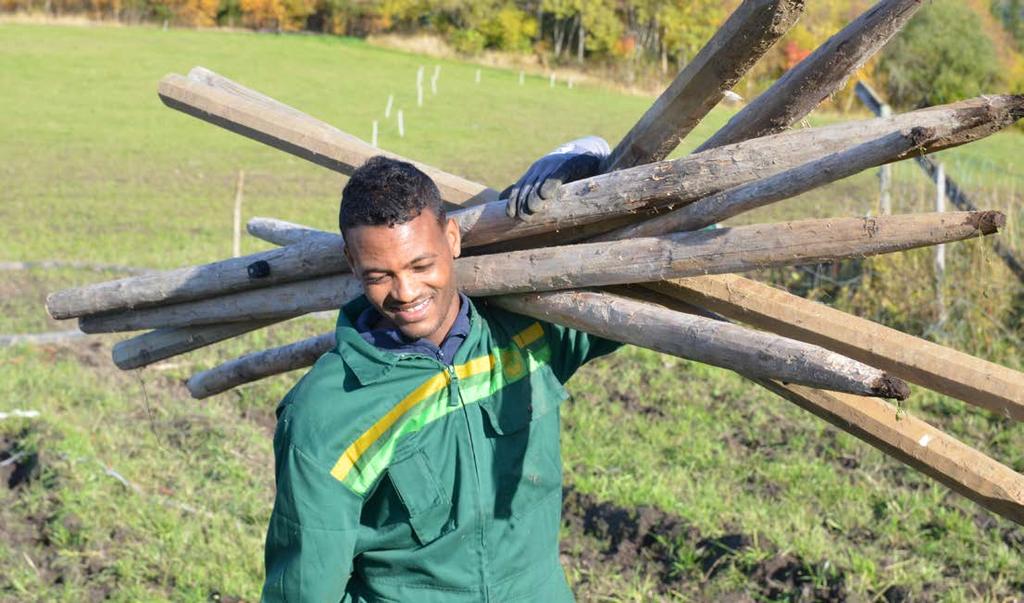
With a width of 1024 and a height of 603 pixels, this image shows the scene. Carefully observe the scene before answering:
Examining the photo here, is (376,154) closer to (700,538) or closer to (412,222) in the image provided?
(412,222)

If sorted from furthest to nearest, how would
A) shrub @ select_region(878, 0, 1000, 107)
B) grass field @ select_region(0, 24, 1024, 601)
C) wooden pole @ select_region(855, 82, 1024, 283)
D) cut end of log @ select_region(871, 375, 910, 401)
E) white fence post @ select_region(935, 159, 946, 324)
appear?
shrub @ select_region(878, 0, 1000, 107) < white fence post @ select_region(935, 159, 946, 324) < wooden pole @ select_region(855, 82, 1024, 283) < grass field @ select_region(0, 24, 1024, 601) < cut end of log @ select_region(871, 375, 910, 401)

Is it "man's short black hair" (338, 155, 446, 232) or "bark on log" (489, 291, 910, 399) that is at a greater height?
"man's short black hair" (338, 155, 446, 232)

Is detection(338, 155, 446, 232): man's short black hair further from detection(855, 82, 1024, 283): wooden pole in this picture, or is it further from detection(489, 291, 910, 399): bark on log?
detection(855, 82, 1024, 283): wooden pole

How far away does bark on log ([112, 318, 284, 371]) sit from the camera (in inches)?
114

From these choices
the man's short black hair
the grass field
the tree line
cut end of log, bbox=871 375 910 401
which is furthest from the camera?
the tree line

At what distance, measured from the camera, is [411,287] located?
213 centimetres

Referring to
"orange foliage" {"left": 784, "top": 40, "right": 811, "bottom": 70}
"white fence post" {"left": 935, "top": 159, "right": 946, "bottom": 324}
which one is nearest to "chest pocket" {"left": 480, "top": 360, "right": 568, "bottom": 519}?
"white fence post" {"left": 935, "top": 159, "right": 946, "bottom": 324}

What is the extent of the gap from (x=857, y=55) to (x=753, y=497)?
3.62 meters

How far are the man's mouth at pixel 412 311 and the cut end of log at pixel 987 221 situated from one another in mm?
1027

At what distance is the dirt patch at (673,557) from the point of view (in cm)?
430

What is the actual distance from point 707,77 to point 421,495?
982 millimetres

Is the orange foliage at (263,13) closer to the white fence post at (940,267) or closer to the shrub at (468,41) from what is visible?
the shrub at (468,41)

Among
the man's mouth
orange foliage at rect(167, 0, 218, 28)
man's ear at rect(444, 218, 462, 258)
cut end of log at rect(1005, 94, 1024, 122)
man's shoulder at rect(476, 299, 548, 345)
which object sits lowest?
orange foliage at rect(167, 0, 218, 28)

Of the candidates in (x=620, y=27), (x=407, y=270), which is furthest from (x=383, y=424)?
(x=620, y=27)
